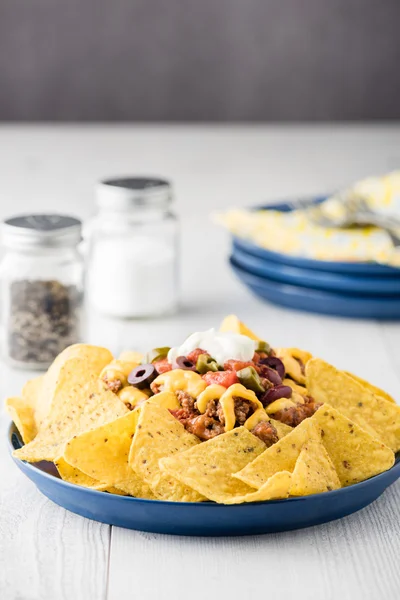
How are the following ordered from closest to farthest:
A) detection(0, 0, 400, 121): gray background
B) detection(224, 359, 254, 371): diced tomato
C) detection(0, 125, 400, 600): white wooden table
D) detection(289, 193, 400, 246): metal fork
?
detection(0, 125, 400, 600): white wooden table → detection(224, 359, 254, 371): diced tomato → detection(289, 193, 400, 246): metal fork → detection(0, 0, 400, 121): gray background

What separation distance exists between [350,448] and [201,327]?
1152 millimetres

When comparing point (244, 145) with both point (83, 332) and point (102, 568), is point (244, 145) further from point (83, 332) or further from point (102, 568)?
point (102, 568)

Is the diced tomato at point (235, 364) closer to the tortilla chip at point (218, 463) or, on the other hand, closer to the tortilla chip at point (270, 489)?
the tortilla chip at point (218, 463)

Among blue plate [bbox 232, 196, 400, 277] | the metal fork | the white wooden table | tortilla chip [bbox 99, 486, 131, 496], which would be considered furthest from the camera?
the metal fork

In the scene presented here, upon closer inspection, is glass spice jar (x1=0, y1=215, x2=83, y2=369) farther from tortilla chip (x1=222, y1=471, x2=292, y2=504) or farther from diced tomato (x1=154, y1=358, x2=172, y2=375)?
tortilla chip (x1=222, y1=471, x2=292, y2=504)

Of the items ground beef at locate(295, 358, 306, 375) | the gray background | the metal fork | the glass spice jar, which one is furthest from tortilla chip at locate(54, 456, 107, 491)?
the gray background

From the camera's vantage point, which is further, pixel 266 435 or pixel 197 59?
pixel 197 59

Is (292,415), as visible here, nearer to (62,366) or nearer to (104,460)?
(104,460)

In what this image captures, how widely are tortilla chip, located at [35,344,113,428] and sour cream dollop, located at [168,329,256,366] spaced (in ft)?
0.50

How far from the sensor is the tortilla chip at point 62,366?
178 centimetres

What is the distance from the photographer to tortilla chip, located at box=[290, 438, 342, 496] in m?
1.48

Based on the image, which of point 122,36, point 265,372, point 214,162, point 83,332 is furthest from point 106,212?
point 122,36

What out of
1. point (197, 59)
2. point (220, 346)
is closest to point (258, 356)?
point (220, 346)

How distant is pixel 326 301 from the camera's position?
2.75 meters
